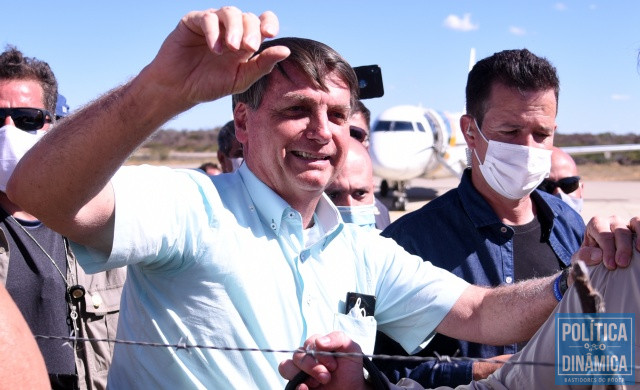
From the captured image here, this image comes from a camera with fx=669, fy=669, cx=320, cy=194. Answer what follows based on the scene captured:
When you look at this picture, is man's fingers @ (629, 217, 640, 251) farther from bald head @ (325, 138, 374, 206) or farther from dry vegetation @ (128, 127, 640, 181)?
dry vegetation @ (128, 127, 640, 181)

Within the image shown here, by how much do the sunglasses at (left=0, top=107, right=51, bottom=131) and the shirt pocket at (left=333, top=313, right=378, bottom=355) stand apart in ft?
7.48

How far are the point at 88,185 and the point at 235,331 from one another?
761mm

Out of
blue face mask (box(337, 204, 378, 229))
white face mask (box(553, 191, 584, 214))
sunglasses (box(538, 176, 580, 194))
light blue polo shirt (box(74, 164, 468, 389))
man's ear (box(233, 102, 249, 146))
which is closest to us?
light blue polo shirt (box(74, 164, 468, 389))

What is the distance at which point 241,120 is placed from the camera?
2828 mm

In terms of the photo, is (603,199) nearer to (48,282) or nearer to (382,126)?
(382,126)

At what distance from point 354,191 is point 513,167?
129cm

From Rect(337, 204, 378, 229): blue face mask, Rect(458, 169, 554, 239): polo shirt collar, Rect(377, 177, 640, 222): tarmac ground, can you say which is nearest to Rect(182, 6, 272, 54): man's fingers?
Rect(458, 169, 554, 239): polo shirt collar

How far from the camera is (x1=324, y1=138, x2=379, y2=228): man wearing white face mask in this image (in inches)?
183

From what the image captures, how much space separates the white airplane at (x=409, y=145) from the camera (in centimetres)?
2078

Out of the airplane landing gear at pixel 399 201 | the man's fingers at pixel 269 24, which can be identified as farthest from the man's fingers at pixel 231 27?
the airplane landing gear at pixel 399 201

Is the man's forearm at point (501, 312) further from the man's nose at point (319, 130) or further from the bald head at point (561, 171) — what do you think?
the bald head at point (561, 171)

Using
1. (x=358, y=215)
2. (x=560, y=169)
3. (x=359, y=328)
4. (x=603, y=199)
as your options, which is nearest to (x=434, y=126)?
(x=603, y=199)

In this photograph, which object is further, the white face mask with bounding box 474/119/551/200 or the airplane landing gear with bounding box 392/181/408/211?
the airplane landing gear with bounding box 392/181/408/211

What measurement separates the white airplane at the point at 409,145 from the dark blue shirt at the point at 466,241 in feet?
53.9
